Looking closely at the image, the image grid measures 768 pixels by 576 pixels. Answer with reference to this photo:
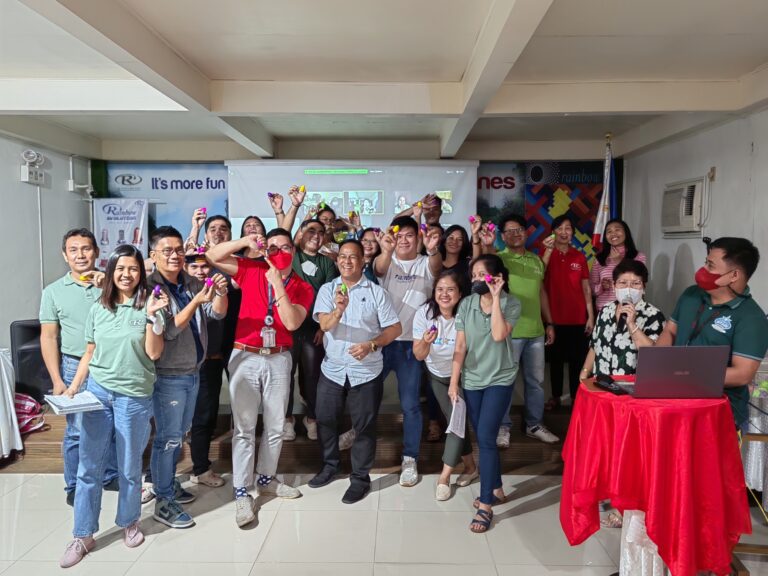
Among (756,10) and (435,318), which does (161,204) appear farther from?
(756,10)

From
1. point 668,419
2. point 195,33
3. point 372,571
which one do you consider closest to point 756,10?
point 668,419

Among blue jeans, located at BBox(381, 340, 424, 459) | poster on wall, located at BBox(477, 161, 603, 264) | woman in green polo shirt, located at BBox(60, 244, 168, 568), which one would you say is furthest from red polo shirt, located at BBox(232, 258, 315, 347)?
poster on wall, located at BBox(477, 161, 603, 264)

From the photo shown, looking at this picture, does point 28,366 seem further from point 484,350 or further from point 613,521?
point 613,521

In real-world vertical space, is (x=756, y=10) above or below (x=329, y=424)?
above

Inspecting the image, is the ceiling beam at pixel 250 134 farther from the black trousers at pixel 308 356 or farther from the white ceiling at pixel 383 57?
the black trousers at pixel 308 356

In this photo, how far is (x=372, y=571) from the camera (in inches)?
102

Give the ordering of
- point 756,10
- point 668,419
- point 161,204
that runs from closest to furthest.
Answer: point 668,419, point 756,10, point 161,204

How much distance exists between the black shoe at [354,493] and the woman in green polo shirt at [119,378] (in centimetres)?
122

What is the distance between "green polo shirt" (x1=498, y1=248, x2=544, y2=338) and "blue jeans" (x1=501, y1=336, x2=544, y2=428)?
64 millimetres

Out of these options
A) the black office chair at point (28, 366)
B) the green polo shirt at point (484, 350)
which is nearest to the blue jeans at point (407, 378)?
the green polo shirt at point (484, 350)

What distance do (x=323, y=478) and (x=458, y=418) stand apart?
3.35 ft

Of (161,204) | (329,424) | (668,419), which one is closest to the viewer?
(668,419)

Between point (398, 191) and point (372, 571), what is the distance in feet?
16.2

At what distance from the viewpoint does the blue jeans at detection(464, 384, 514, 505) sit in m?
2.97
